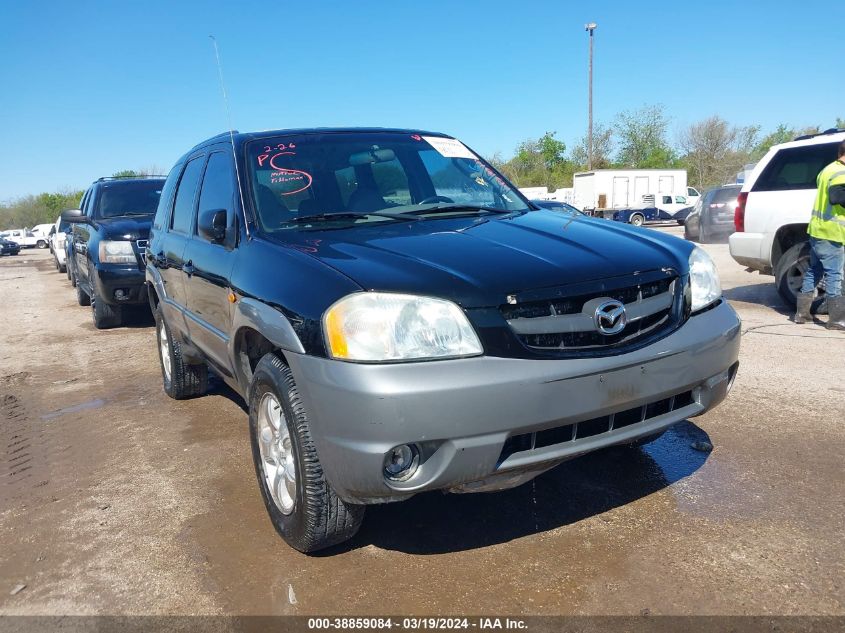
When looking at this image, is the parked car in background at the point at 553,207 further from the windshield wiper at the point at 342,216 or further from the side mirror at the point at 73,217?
the side mirror at the point at 73,217

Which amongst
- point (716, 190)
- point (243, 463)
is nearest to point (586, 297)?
point (243, 463)

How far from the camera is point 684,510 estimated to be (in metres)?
3.23

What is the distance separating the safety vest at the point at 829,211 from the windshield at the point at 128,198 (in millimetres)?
7840

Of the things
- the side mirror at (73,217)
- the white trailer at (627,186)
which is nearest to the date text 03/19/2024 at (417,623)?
the side mirror at (73,217)

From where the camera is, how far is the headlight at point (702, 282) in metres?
3.08

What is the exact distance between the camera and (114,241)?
8.44 metres

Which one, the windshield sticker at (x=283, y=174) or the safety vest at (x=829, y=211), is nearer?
the windshield sticker at (x=283, y=174)

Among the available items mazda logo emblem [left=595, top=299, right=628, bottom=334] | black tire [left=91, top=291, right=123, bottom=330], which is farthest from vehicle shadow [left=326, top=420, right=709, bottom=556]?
black tire [left=91, top=291, right=123, bottom=330]

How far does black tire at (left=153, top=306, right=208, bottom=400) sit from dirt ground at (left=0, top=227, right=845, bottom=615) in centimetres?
32

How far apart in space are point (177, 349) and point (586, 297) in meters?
3.42

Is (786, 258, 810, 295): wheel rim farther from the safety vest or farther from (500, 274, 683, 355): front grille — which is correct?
(500, 274, 683, 355): front grille

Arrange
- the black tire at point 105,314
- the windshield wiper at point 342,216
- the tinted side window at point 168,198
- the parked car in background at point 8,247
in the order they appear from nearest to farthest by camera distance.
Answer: the windshield wiper at point 342,216 → the tinted side window at point 168,198 → the black tire at point 105,314 → the parked car in background at point 8,247

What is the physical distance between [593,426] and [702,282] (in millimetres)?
927

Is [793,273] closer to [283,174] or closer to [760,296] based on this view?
[760,296]
